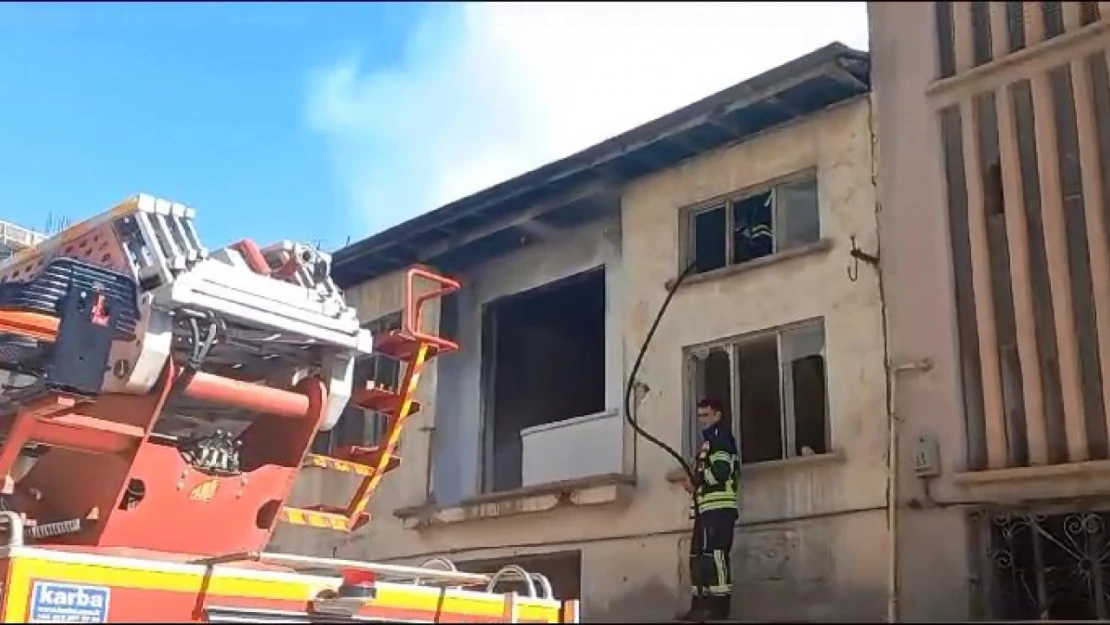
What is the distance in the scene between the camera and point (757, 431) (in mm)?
11664

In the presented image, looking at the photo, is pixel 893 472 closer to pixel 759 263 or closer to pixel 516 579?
pixel 759 263

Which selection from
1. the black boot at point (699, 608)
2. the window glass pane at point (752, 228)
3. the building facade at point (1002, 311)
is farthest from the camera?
the window glass pane at point (752, 228)

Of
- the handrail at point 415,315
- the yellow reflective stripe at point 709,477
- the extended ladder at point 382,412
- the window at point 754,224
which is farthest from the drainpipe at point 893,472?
the extended ladder at point 382,412

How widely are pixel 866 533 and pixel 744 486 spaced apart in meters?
1.34

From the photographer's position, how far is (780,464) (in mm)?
11062

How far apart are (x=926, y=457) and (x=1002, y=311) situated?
1277mm

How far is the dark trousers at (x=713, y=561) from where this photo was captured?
1061 centimetres

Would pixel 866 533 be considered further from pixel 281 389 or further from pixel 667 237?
pixel 281 389

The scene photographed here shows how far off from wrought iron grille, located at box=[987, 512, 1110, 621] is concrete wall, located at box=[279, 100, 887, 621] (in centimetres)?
88

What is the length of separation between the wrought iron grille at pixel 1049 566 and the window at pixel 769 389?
1693 mm

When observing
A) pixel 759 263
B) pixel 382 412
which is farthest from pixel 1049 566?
pixel 382 412

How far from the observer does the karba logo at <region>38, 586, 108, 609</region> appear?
180 inches

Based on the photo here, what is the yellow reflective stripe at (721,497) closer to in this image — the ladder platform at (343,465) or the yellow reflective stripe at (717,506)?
the yellow reflective stripe at (717,506)

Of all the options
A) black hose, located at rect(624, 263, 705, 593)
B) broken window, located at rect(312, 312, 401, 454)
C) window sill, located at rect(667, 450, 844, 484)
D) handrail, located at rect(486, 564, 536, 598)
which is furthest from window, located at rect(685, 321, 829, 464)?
handrail, located at rect(486, 564, 536, 598)
